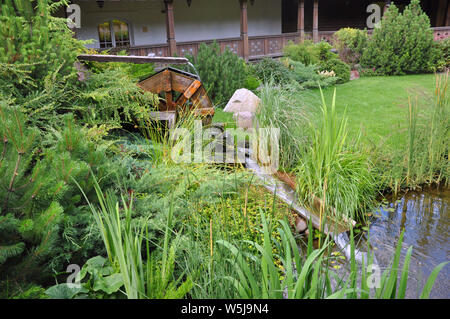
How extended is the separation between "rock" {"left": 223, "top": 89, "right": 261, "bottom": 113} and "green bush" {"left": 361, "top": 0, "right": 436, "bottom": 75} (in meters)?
7.84

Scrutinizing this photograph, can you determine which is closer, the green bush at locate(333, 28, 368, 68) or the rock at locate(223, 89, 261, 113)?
the rock at locate(223, 89, 261, 113)

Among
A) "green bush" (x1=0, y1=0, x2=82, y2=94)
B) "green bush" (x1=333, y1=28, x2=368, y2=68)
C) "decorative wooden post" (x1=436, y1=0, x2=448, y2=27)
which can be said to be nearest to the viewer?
"green bush" (x1=0, y1=0, x2=82, y2=94)

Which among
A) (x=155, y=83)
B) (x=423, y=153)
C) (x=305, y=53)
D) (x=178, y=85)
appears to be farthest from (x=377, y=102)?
(x=155, y=83)

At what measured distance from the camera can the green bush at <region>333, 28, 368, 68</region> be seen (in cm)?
1484

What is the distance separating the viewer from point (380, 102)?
Result: 30.9ft

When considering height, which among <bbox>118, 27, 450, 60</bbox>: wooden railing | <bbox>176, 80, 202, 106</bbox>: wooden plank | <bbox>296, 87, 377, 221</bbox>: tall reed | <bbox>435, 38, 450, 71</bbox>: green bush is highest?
<bbox>118, 27, 450, 60</bbox>: wooden railing

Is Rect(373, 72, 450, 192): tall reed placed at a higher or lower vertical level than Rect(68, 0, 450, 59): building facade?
lower

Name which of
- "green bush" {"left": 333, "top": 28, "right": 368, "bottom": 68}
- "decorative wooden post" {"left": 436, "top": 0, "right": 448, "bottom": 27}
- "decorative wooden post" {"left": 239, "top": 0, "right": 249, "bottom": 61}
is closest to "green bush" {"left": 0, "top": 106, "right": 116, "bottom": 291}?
"decorative wooden post" {"left": 239, "top": 0, "right": 249, "bottom": 61}

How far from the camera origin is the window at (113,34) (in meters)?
14.1

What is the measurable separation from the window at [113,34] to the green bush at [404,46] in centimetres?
963

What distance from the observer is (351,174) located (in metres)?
4.42

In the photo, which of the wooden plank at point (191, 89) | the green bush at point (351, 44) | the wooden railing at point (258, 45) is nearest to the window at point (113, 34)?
the wooden railing at point (258, 45)

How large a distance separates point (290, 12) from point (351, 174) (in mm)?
17061

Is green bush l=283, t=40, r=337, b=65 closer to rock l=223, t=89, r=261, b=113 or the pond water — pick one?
rock l=223, t=89, r=261, b=113
